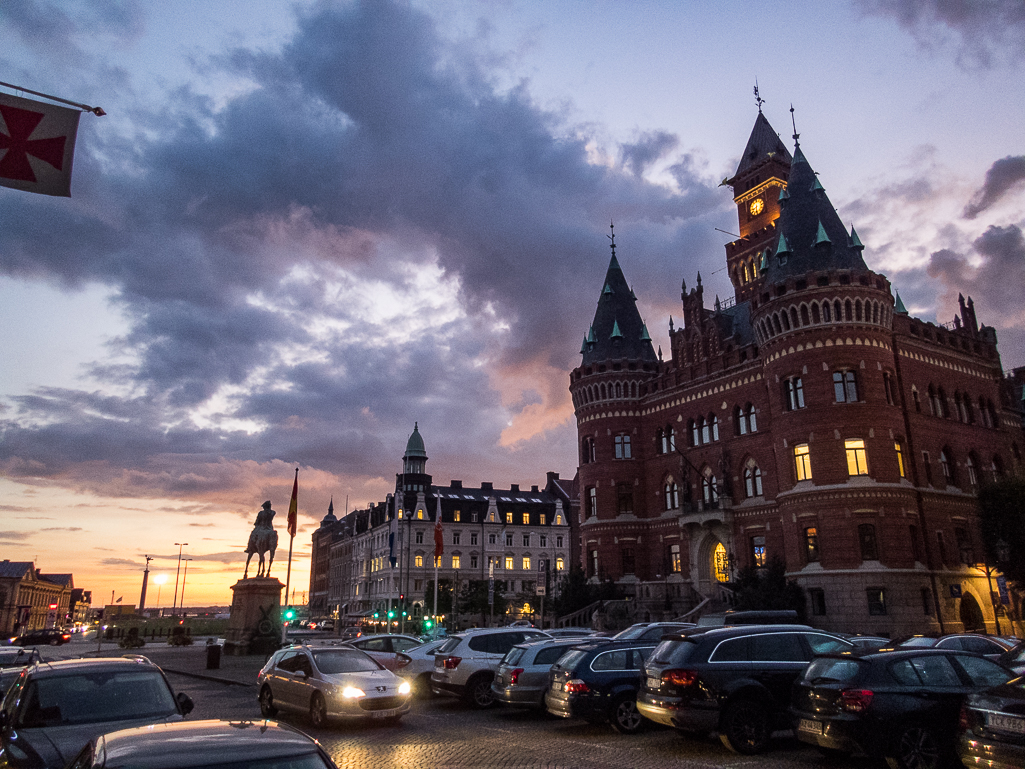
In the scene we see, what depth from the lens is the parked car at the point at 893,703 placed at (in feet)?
33.4

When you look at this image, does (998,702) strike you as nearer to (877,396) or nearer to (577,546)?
(877,396)

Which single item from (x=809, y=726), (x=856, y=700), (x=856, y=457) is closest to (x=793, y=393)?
(x=856, y=457)

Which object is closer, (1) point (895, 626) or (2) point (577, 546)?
(1) point (895, 626)

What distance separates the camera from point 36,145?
36.7 feet

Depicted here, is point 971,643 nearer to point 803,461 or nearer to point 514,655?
point 514,655

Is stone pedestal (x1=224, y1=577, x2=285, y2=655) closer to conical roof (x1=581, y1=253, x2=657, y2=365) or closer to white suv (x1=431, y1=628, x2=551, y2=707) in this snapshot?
white suv (x1=431, y1=628, x2=551, y2=707)

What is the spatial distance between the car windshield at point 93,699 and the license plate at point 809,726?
29.1 ft

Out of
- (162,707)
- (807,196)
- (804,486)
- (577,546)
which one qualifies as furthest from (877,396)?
(577,546)

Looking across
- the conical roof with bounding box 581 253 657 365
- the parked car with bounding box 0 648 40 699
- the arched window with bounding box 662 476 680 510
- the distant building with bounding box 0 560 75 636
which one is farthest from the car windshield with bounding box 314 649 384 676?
the distant building with bounding box 0 560 75 636

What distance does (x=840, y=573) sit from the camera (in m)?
36.1

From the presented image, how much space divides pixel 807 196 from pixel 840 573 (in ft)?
73.8

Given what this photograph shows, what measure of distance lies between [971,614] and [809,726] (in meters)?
35.8

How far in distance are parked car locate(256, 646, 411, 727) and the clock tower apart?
51.6 m

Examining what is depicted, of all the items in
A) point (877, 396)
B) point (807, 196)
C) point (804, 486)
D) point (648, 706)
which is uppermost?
point (807, 196)
